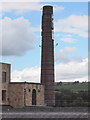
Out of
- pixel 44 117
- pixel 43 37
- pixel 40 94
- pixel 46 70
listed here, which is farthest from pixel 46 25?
pixel 44 117

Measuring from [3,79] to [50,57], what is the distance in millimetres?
6612

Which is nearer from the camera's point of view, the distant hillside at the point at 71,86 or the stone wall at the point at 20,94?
the stone wall at the point at 20,94

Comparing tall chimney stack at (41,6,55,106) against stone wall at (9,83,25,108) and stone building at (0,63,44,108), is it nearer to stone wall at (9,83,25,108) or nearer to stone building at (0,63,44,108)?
stone building at (0,63,44,108)

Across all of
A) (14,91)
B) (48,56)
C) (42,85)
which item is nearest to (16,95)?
(14,91)

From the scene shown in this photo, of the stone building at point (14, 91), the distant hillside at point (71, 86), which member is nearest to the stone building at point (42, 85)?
the stone building at point (14, 91)

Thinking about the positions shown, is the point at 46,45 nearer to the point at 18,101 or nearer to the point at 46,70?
the point at 46,70

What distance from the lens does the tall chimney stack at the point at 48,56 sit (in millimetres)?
42750

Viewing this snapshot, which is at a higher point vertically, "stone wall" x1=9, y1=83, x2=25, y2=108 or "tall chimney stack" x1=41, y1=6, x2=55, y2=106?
"tall chimney stack" x1=41, y1=6, x2=55, y2=106

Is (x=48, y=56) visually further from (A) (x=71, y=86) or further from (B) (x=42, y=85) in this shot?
(A) (x=71, y=86)

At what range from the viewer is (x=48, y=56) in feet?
141

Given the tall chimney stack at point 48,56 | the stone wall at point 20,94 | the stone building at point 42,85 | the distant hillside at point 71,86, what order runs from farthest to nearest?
the distant hillside at point 71,86 → the tall chimney stack at point 48,56 → the stone building at point 42,85 → the stone wall at point 20,94

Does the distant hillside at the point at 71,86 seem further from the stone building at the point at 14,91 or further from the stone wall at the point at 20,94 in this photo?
the stone wall at the point at 20,94

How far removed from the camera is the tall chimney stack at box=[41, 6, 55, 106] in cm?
4275

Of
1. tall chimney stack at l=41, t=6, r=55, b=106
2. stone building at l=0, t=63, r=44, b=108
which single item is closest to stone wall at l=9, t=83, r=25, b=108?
stone building at l=0, t=63, r=44, b=108
